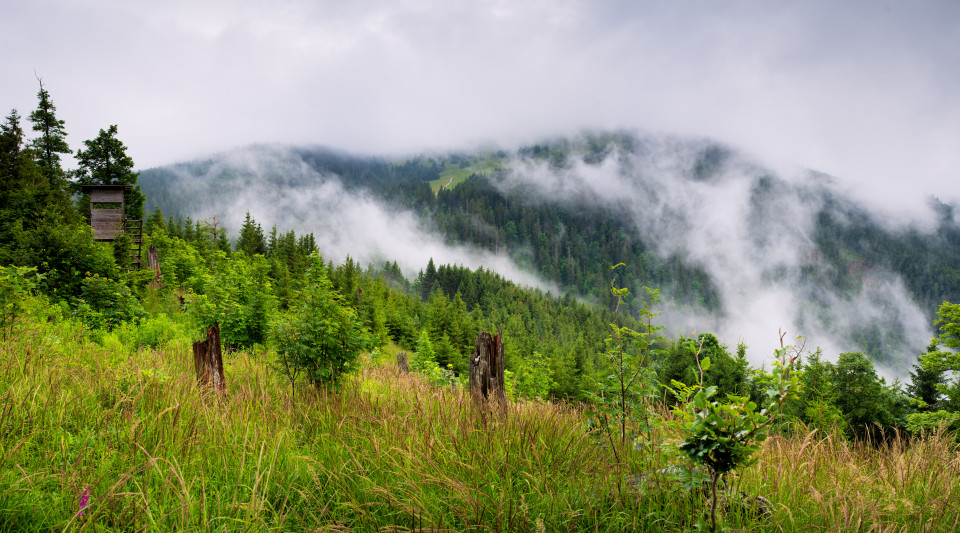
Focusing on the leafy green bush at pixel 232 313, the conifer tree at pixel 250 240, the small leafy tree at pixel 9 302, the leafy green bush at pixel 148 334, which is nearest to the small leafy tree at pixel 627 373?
the small leafy tree at pixel 9 302

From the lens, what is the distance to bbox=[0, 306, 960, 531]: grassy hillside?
243cm

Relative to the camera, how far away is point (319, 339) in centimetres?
532

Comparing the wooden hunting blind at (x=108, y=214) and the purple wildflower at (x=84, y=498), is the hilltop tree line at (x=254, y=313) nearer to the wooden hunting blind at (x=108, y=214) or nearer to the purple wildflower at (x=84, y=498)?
the wooden hunting blind at (x=108, y=214)

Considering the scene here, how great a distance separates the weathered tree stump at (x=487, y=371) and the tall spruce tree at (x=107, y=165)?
Answer: 2846cm

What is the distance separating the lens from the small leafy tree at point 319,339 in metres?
5.24

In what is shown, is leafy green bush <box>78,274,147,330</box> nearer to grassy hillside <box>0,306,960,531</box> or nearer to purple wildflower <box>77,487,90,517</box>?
grassy hillside <box>0,306,960,531</box>

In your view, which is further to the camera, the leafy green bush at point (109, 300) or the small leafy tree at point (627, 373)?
the leafy green bush at point (109, 300)

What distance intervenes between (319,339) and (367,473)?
8.49ft

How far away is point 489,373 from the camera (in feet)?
16.0

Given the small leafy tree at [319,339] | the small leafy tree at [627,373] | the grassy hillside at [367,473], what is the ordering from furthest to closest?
the small leafy tree at [319,339]
the small leafy tree at [627,373]
the grassy hillside at [367,473]

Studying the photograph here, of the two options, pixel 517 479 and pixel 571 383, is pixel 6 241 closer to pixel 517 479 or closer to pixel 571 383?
pixel 517 479

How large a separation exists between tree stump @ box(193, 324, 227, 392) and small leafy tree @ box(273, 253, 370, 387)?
0.67 m

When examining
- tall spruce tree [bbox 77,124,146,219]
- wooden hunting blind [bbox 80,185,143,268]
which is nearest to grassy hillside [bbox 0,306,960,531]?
wooden hunting blind [bbox 80,185,143,268]

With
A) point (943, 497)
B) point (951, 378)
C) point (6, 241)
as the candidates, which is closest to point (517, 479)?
point (943, 497)
